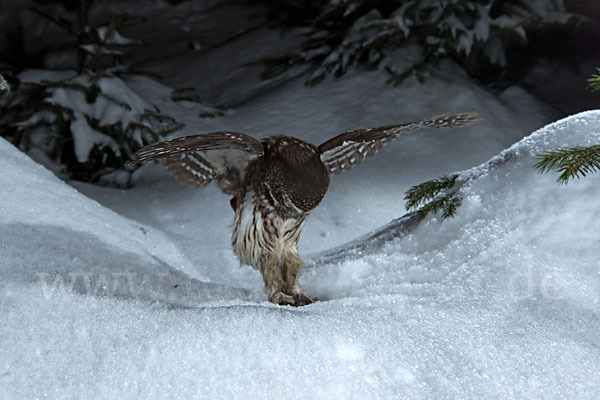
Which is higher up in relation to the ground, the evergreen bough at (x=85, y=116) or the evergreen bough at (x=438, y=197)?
the evergreen bough at (x=438, y=197)

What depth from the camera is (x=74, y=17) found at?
22.1 feet

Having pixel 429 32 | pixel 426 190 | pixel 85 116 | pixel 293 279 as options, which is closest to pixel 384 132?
pixel 426 190

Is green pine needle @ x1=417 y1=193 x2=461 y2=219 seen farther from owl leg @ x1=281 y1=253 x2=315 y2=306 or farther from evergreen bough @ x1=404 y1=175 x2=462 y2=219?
owl leg @ x1=281 y1=253 x2=315 y2=306

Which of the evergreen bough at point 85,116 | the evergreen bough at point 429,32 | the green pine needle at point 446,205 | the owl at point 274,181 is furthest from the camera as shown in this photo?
the evergreen bough at point 429,32

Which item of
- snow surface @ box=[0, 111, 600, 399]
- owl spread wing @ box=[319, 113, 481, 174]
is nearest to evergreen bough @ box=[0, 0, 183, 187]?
snow surface @ box=[0, 111, 600, 399]

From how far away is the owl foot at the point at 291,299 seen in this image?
2109mm

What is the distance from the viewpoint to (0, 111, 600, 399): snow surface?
1215 mm

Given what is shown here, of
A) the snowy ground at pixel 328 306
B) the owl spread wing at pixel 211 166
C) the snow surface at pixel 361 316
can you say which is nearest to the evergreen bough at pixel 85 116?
the snowy ground at pixel 328 306

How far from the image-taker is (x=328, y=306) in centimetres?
172

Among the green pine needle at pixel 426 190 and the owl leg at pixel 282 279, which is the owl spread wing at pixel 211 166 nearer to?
the owl leg at pixel 282 279

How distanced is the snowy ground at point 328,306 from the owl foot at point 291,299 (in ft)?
0.29

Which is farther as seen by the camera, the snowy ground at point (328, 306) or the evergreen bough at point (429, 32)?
the evergreen bough at point (429, 32)

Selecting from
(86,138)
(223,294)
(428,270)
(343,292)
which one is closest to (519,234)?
(428,270)

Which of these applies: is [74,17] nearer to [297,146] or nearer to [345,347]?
→ [297,146]
